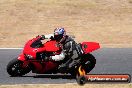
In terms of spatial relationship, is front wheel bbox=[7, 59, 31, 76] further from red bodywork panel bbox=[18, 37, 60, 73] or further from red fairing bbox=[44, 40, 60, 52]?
red fairing bbox=[44, 40, 60, 52]

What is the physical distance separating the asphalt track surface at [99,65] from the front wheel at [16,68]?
171mm

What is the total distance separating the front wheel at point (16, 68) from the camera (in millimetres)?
14867

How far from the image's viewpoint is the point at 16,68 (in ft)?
48.8

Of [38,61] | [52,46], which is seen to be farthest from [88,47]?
[38,61]

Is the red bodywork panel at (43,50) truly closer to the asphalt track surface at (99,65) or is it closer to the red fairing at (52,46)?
the red fairing at (52,46)

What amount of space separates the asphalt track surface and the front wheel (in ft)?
0.56

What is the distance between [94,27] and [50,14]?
246 cm

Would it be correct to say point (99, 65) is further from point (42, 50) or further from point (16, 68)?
point (16, 68)

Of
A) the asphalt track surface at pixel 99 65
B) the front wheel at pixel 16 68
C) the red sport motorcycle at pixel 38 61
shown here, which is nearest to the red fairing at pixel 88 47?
the red sport motorcycle at pixel 38 61

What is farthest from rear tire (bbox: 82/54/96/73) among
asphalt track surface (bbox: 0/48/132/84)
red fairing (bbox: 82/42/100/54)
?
asphalt track surface (bbox: 0/48/132/84)

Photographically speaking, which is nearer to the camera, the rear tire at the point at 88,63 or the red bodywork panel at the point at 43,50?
the red bodywork panel at the point at 43,50

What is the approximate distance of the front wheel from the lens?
585 inches

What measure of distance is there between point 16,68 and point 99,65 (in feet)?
10.9

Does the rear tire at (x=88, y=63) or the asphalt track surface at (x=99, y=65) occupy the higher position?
the rear tire at (x=88, y=63)
